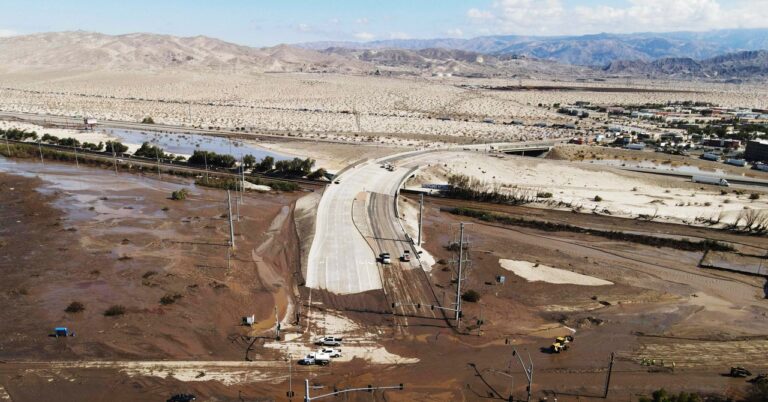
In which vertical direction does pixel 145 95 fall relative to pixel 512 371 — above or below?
above

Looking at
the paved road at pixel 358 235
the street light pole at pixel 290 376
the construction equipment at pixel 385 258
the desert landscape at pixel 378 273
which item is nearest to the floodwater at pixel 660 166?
the desert landscape at pixel 378 273

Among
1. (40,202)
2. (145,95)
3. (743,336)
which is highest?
(145,95)

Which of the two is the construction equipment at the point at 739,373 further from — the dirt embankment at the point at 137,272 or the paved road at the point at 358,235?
the dirt embankment at the point at 137,272

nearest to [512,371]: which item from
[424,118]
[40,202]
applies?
[40,202]

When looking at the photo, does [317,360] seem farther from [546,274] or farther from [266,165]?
[266,165]

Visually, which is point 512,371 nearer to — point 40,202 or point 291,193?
point 291,193

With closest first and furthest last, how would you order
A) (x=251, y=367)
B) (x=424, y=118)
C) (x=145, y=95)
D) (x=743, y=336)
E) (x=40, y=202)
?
(x=251, y=367) < (x=743, y=336) < (x=40, y=202) < (x=424, y=118) < (x=145, y=95)
